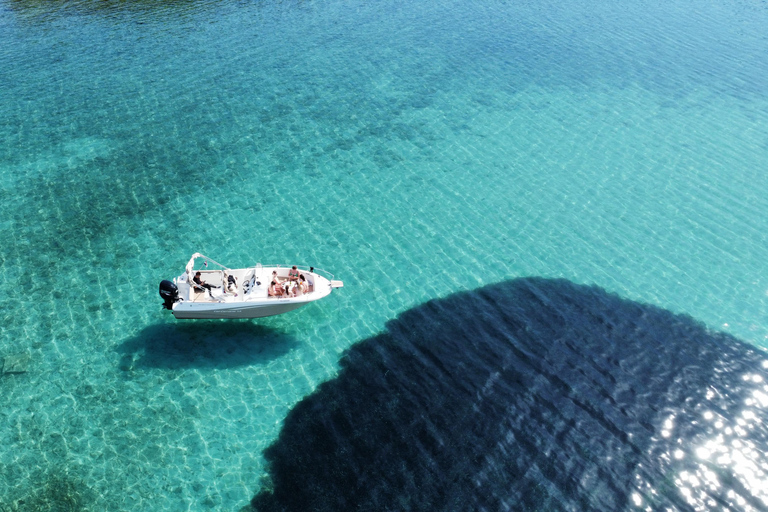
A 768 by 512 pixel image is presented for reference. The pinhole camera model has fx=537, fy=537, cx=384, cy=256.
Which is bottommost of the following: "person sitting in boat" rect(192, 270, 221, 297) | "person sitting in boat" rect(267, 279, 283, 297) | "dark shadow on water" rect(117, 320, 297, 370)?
"dark shadow on water" rect(117, 320, 297, 370)

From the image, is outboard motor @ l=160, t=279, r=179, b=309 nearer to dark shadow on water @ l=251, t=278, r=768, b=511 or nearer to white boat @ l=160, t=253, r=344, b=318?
white boat @ l=160, t=253, r=344, b=318

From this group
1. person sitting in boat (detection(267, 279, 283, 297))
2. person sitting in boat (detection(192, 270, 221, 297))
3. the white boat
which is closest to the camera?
the white boat

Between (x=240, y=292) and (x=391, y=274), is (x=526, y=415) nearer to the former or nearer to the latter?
(x=391, y=274)

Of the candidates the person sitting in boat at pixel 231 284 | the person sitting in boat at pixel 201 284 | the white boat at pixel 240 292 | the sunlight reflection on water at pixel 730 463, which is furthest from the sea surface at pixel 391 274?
the person sitting in boat at pixel 201 284

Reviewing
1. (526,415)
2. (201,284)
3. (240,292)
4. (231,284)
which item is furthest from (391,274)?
(526,415)

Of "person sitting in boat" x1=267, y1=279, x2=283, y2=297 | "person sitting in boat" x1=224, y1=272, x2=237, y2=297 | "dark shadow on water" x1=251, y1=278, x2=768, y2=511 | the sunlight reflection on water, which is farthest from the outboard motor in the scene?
the sunlight reflection on water

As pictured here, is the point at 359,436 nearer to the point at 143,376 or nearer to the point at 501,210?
the point at 143,376

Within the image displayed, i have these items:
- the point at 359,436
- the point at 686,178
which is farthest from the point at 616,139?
the point at 359,436
